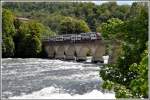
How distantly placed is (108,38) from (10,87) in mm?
5738

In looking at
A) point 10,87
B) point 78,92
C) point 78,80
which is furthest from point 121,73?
point 78,80

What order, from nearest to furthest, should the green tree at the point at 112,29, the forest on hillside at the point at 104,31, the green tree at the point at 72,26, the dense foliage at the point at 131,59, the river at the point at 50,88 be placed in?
the dense foliage at the point at 131,59
the forest on hillside at the point at 104,31
the green tree at the point at 112,29
the river at the point at 50,88
the green tree at the point at 72,26

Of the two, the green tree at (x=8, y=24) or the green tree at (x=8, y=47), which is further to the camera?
the green tree at (x=8, y=24)

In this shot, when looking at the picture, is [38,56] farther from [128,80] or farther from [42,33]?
[128,80]

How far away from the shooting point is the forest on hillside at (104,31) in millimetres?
3033

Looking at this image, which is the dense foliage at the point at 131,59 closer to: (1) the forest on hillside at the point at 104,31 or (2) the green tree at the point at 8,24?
(1) the forest on hillside at the point at 104,31

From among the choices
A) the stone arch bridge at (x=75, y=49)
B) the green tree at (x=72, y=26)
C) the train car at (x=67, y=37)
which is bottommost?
the stone arch bridge at (x=75, y=49)

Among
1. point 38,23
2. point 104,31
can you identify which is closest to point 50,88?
point 104,31

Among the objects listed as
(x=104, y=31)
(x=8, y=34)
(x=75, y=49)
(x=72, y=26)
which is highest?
(x=104, y=31)

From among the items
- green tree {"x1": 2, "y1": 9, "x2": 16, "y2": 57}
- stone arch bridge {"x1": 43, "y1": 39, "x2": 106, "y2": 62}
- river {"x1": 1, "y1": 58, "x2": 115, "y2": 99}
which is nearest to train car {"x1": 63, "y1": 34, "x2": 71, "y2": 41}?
stone arch bridge {"x1": 43, "y1": 39, "x2": 106, "y2": 62}

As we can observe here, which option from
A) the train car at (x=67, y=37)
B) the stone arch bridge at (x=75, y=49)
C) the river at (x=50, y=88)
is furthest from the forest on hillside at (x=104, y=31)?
the train car at (x=67, y=37)

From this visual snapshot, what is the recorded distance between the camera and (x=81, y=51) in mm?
22156

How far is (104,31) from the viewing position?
373 cm

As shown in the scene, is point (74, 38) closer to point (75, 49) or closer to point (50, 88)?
point (75, 49)
